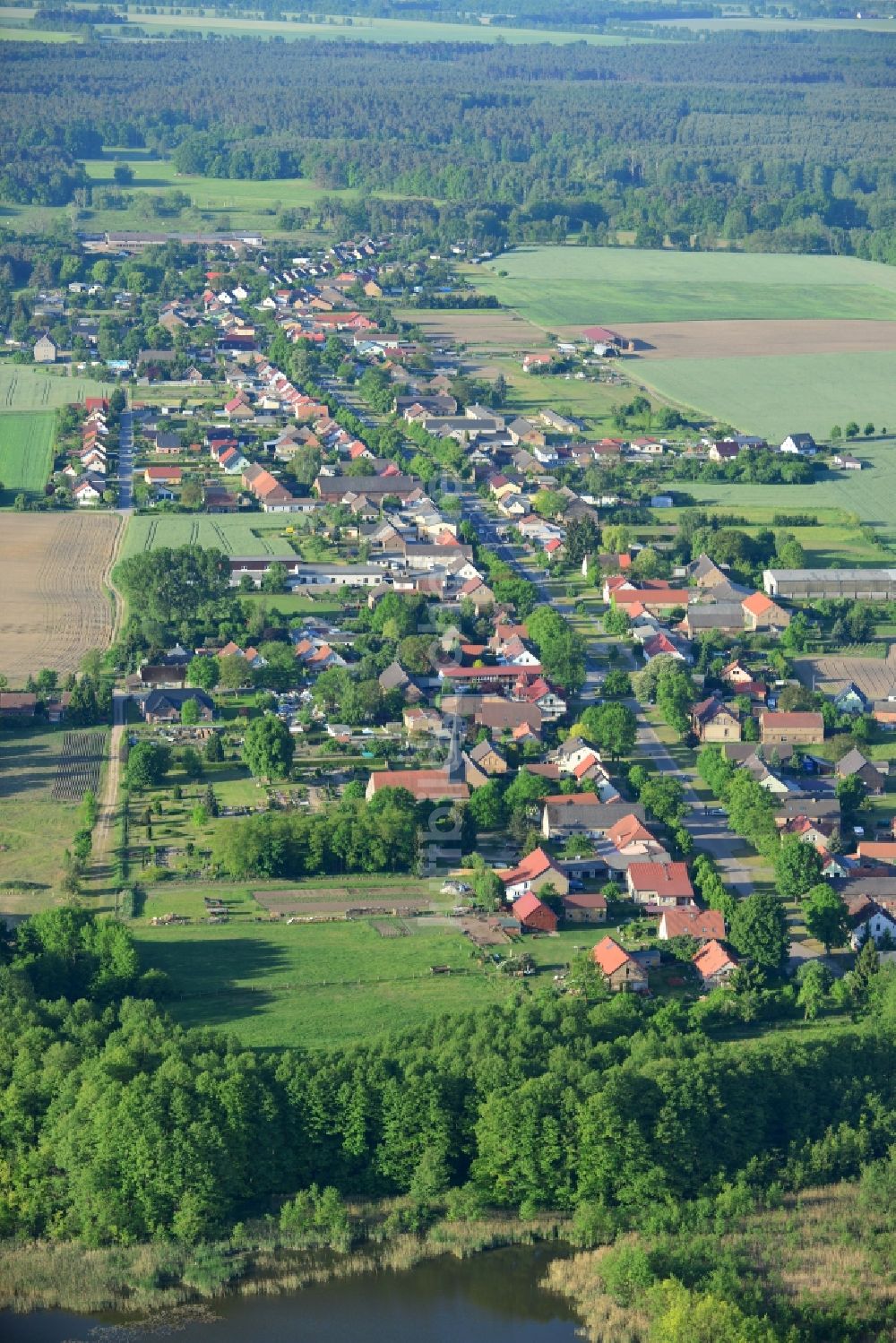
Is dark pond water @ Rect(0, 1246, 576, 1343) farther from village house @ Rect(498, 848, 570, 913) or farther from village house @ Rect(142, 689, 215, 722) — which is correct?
village house @ Rect(142, 689, 215, 722)

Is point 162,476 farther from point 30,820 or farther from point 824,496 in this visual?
point 30,820

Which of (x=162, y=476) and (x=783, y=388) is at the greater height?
(x=162, y=476)

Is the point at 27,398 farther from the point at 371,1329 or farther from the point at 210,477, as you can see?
the point at 371,1329

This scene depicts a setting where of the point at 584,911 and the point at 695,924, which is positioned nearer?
the point at 695,924

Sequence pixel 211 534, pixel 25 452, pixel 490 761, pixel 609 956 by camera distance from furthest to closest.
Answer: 1. pixel 25 452
2. pixel 211 534
3. pixel 490 761
4. pixel 609 956

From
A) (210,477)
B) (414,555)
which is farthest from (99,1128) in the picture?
(210,477)

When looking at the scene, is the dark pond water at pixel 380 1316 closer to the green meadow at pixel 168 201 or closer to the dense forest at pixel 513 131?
the green meadow at pixel 168 201

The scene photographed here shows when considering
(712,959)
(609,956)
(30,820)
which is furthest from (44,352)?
(712,959)

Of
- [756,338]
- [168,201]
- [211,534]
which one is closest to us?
[211,534]
